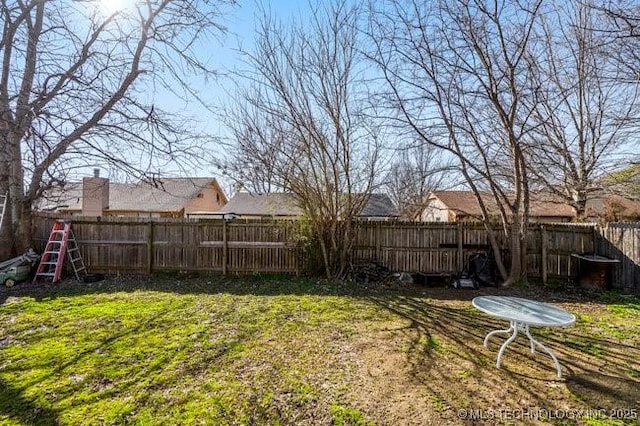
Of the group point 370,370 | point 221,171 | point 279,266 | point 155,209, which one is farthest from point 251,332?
point 155,209

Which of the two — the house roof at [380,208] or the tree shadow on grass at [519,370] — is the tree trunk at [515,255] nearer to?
the tree shadow on grass at [519,370]

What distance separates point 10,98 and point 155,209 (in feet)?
57.9

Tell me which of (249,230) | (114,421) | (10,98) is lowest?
(114,421)

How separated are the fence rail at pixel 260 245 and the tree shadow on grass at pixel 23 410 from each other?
5.46 m

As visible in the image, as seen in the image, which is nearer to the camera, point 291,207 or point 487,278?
point 487,278

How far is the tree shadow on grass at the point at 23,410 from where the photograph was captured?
239cm

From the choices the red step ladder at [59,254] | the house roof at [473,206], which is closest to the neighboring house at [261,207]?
the house roof at [473,206]

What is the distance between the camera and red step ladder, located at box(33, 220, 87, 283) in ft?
24.1

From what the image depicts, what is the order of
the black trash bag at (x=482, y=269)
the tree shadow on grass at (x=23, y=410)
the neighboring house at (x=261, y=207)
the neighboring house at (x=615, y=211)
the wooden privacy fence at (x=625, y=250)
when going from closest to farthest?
the tree shadow on grass at (x=23, y=410) < the wooden privacy fence at (x=625, y=250) < the black trash bag at (x=482, y=269) < the neighboring house at (x=615, y=211) < the neighboring house at (x=261, y=207)

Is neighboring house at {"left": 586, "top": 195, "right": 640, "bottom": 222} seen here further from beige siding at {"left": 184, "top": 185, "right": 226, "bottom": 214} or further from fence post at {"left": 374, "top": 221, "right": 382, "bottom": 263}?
beige siding at {"left": 184, "top": 185, "right": 226, "bottom": 214}

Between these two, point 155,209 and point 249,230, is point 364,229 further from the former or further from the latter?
point 155,209

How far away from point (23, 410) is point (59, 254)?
6.01m

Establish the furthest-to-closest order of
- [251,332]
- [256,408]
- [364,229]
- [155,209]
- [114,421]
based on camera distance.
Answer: [155,209], [364,229], [251,332], [256,408], [114,421]

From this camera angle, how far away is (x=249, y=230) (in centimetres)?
826
